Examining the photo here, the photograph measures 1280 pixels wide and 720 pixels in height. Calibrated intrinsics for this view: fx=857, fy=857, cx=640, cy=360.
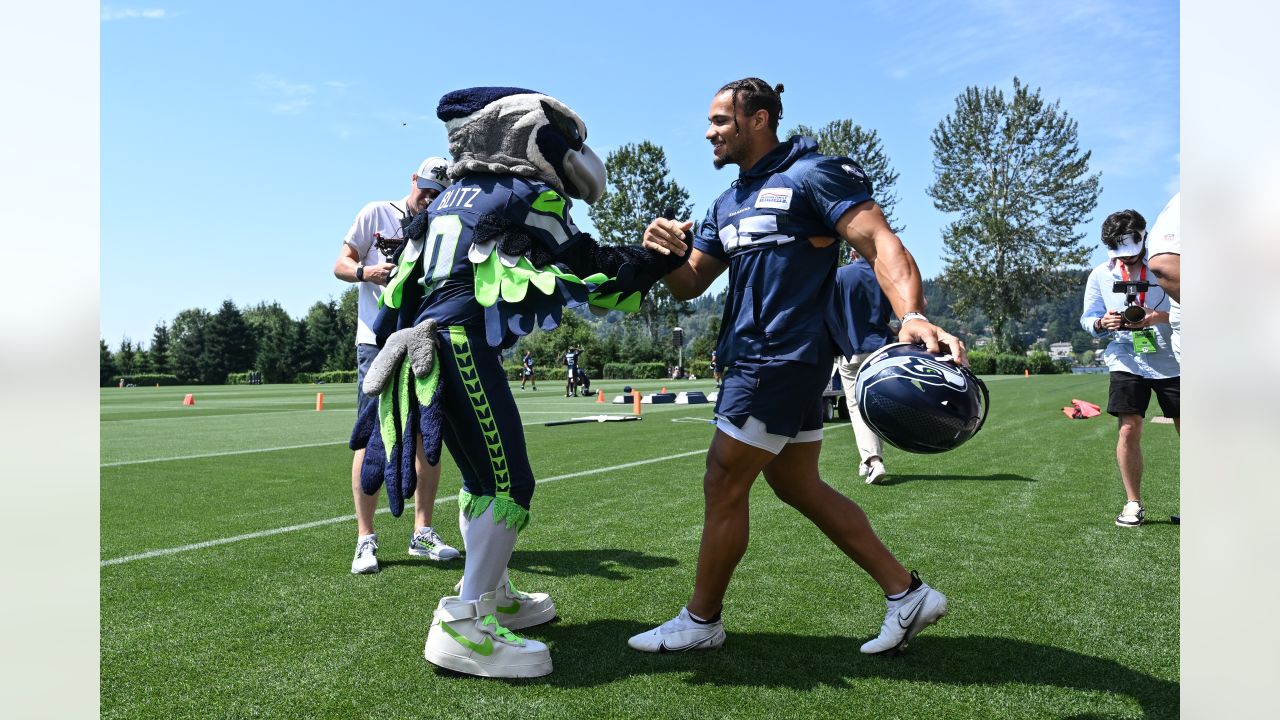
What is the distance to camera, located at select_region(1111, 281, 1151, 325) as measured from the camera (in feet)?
18.6

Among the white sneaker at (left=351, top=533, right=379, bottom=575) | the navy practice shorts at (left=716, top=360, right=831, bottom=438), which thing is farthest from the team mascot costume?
the white sneaker at (left=351, top=533, right=379, bottom=575)

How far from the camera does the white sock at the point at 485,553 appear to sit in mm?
3275

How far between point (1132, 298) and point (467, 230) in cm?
481

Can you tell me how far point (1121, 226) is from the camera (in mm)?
5969

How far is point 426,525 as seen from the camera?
17.3 feet

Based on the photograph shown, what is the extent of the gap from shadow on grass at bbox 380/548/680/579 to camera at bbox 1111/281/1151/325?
3.47m

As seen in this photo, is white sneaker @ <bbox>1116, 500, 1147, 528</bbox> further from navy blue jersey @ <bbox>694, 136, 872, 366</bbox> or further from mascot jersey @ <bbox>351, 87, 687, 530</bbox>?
mascot jersey @ <bbox>351, 87, 687, 530</bbox>

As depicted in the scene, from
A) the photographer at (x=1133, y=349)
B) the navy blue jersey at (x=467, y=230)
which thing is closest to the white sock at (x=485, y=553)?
the navy blue jersey at (x=467, y=230)

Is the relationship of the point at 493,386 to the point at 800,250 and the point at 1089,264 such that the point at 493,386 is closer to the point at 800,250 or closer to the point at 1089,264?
the point at 800,250

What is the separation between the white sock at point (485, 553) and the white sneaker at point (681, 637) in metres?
0.64

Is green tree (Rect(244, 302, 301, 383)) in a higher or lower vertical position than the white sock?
higher

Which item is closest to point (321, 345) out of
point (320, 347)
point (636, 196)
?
point (320, 347)

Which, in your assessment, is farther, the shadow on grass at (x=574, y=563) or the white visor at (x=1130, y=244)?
the white visor at (x=1130, y=244)

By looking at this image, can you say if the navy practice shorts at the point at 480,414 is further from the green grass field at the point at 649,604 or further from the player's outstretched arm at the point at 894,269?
the player's outstretched arm at the point at 894,269
